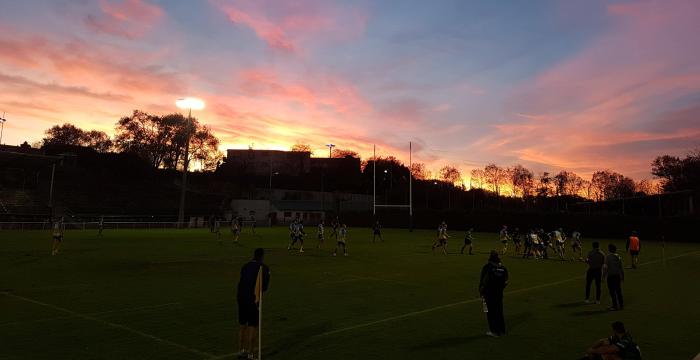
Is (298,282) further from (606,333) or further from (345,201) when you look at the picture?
(345,201)

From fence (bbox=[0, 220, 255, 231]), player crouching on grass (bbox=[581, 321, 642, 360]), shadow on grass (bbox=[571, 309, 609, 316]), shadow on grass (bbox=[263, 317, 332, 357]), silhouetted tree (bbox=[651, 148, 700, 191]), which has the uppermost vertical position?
silhouetted tree (bbox=[651, 148, 700, 191])

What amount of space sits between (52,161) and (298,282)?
81.5 meters

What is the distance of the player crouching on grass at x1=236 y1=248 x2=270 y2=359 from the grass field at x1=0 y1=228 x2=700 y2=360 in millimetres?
539

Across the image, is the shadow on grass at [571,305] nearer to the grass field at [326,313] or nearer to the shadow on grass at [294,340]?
the grass field at [326,313]

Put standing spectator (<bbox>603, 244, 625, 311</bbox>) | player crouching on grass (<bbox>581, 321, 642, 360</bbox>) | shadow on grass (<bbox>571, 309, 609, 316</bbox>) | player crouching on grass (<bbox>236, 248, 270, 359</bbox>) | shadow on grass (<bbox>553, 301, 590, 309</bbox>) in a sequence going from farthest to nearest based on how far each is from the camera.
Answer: shadow on grass (<bbox>553, 301, 590, 309</bbox>) < standing spectator (<bbox>603, 244, 625, 311</bbox>) < shadow on grass (<bbox>571, 309, 609, 316</bbox>) < player crouching on grass (<bbox>236, 248, 270, 359</bbox>) < player crouching on grass (<bbox>581, 321, 642, 360</bbox>)

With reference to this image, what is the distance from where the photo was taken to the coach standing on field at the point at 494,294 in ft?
32.8

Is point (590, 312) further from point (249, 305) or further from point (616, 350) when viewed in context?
point (249, 305)

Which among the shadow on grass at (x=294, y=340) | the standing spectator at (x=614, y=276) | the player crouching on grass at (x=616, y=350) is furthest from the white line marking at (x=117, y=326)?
the standing spectator at (x=614, y=276)

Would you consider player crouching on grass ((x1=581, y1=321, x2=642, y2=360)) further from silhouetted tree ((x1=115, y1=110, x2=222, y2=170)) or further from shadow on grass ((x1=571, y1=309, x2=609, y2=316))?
silhouetted tree ((x1=115, y1=110, x2=222, y2=170))

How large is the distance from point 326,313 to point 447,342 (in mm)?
3725

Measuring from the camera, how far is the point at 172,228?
61094mm

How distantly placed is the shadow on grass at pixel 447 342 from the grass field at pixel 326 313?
27 mm

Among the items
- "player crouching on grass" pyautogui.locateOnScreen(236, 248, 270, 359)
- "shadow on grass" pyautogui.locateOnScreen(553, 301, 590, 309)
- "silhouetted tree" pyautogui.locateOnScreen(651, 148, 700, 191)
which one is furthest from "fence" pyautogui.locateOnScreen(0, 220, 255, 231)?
"silhouetted tree" pyautogui.locateOnScreen(651, 148, 700, 191)

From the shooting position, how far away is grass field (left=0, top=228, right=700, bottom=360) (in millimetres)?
8836
